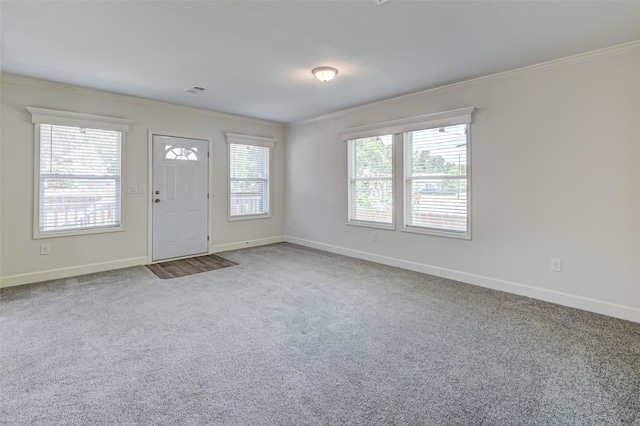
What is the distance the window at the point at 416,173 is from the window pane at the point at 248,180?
6.43ft

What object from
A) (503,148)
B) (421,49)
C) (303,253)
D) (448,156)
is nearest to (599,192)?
(503,148)

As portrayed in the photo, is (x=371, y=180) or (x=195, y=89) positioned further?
(x=371, y=180)

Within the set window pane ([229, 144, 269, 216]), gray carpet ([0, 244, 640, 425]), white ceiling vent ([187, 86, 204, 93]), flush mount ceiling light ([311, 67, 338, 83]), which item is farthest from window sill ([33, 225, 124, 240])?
flush mount ceiling light ([311, 67, 338, 83])

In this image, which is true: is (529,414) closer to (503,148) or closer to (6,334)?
(503,148)

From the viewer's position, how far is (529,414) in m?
1.70

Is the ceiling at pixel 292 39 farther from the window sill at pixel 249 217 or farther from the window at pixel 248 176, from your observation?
the window sill at pixel 249 217

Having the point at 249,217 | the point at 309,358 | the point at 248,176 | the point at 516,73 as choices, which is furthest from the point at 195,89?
the point at 516,73

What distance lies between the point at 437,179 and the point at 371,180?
3.75ft

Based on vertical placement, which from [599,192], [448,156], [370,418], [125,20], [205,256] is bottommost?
[370,418]

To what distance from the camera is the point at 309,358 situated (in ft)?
7.45

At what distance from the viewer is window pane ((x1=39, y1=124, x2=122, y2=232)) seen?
407 cm

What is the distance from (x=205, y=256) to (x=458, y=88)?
4.66 meters

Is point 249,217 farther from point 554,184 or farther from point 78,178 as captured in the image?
point 554,184

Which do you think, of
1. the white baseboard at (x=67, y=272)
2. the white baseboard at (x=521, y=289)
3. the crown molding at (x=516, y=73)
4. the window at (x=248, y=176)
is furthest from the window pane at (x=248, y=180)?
the white baseboard at (x=521, y=289)
